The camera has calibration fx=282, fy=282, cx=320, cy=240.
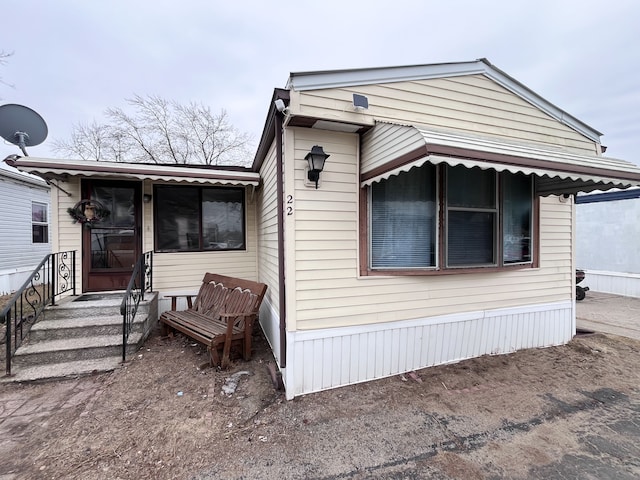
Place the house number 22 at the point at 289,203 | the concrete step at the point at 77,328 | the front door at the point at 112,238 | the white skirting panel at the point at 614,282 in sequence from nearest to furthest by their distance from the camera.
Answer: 1. the house number 22 at the point at 289,203
2. the concrete step at the point at 77,328
3. the front door at the point at 112,238
4. the white skirting panel at the point at 614,282

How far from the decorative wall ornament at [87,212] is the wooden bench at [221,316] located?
1.94 meters

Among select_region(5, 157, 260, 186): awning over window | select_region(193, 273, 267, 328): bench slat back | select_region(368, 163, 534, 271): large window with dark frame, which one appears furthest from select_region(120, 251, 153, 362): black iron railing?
select_region(368, 163, 534, 271): large window with dark frame

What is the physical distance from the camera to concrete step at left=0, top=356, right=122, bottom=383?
3.34 metres

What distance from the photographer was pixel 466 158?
249cm

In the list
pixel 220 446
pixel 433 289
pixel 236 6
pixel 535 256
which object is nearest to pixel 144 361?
pixel 220 446

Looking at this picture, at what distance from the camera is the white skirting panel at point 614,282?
27.5 ft

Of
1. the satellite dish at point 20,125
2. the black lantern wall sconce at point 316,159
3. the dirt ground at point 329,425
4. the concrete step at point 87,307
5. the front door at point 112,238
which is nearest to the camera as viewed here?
the dirt ground at point 329,425

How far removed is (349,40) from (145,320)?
10.4 meters

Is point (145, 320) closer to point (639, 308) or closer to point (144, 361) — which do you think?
point (144, 361)

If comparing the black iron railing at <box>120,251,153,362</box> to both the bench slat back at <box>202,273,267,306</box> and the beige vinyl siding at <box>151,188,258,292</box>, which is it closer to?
the beige vinyl siding at <box>151,188,258,292</box>

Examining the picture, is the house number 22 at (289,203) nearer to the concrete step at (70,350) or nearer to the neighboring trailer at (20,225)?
the concrete step at (70,350)

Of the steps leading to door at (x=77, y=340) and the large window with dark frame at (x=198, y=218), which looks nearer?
the steps leading to door at (x=77, y=340)

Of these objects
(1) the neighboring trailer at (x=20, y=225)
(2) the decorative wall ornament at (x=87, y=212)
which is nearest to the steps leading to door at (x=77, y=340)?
(2) the decorative wall ornament at (x=87, y=212)

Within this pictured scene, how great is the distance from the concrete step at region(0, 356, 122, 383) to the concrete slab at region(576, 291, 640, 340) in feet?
26.6
